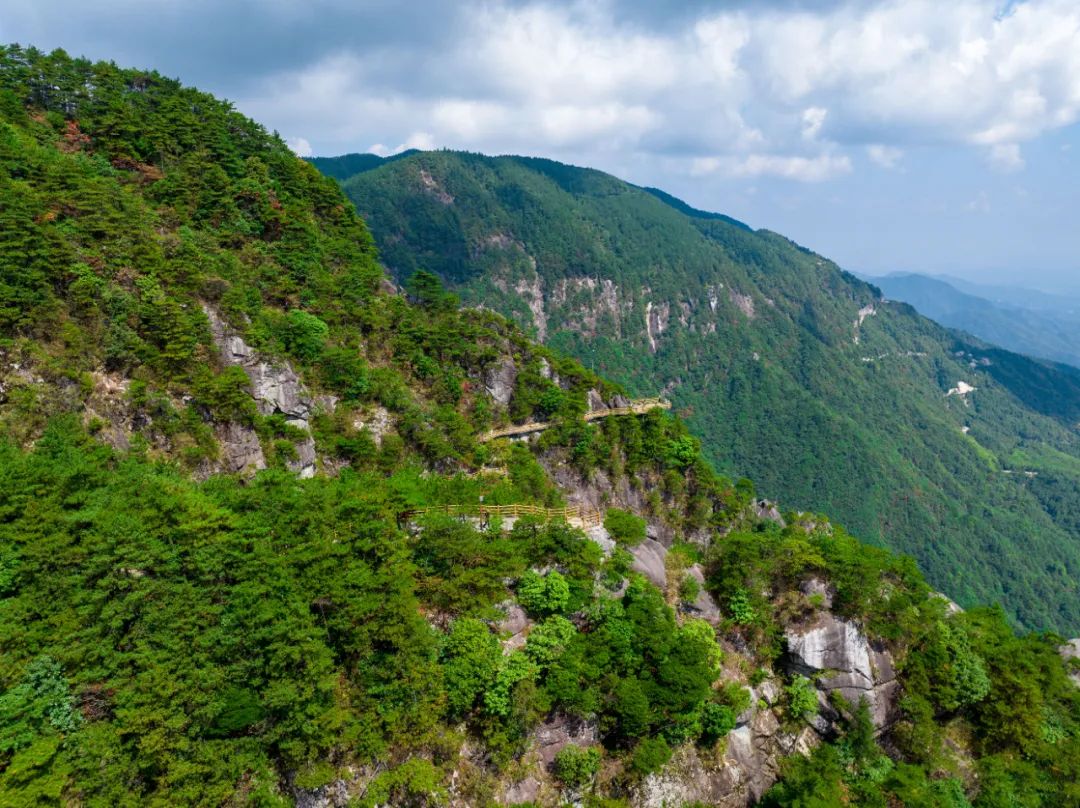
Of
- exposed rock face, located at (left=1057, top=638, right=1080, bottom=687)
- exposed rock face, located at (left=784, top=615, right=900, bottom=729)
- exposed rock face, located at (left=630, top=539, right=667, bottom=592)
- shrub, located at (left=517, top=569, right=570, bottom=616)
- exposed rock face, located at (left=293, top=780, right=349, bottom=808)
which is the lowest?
exposed rock face, located at (left=1057, top=638, right=1080, bottom=687)

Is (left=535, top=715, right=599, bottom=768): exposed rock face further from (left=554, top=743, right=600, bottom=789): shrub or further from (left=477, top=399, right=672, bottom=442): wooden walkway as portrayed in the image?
(left=477, top=399, right=672, bottom=442): wooden walkway

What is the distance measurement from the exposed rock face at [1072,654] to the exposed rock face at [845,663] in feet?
67.0

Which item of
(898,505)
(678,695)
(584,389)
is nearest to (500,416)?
(584,389)

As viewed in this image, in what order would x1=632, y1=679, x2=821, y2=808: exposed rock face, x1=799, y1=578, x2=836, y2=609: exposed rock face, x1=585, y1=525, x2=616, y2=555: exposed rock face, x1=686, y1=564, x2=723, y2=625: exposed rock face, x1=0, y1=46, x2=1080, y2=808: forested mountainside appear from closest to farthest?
x1=0, y1=46, x2=1080, y2=808: forested mountainside, x1=632, y1=679, x2=821, y2=808: exposed rock face, x1=585, y1=525, x2=616, y2=555: exposed rock face, x1=686, y1=564, x2=723, y2=625: exposed rock face, x1=799, y1=578, x2=836, y2=609: exposed rock face

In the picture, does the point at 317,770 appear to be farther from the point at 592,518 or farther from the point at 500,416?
the point at 500,416

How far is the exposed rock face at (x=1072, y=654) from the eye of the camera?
138ft

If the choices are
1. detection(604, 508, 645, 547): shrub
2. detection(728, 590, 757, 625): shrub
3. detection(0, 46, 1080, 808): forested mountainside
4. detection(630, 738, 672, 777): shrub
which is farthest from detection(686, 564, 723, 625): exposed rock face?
detection(630, 738, 672, 777): shrub

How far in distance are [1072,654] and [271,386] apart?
71.0m

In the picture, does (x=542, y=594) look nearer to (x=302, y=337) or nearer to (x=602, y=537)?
(x=602, y=537)

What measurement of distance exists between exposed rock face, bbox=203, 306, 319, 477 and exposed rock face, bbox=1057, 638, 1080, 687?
62.2 m

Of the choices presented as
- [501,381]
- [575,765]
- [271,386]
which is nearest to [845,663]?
[575,765]

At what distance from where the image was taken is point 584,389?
2512 inches

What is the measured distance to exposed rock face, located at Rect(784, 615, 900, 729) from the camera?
34.2 metres

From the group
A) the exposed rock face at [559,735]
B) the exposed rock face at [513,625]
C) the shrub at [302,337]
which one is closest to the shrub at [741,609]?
the exposed rock face at [559,735]
